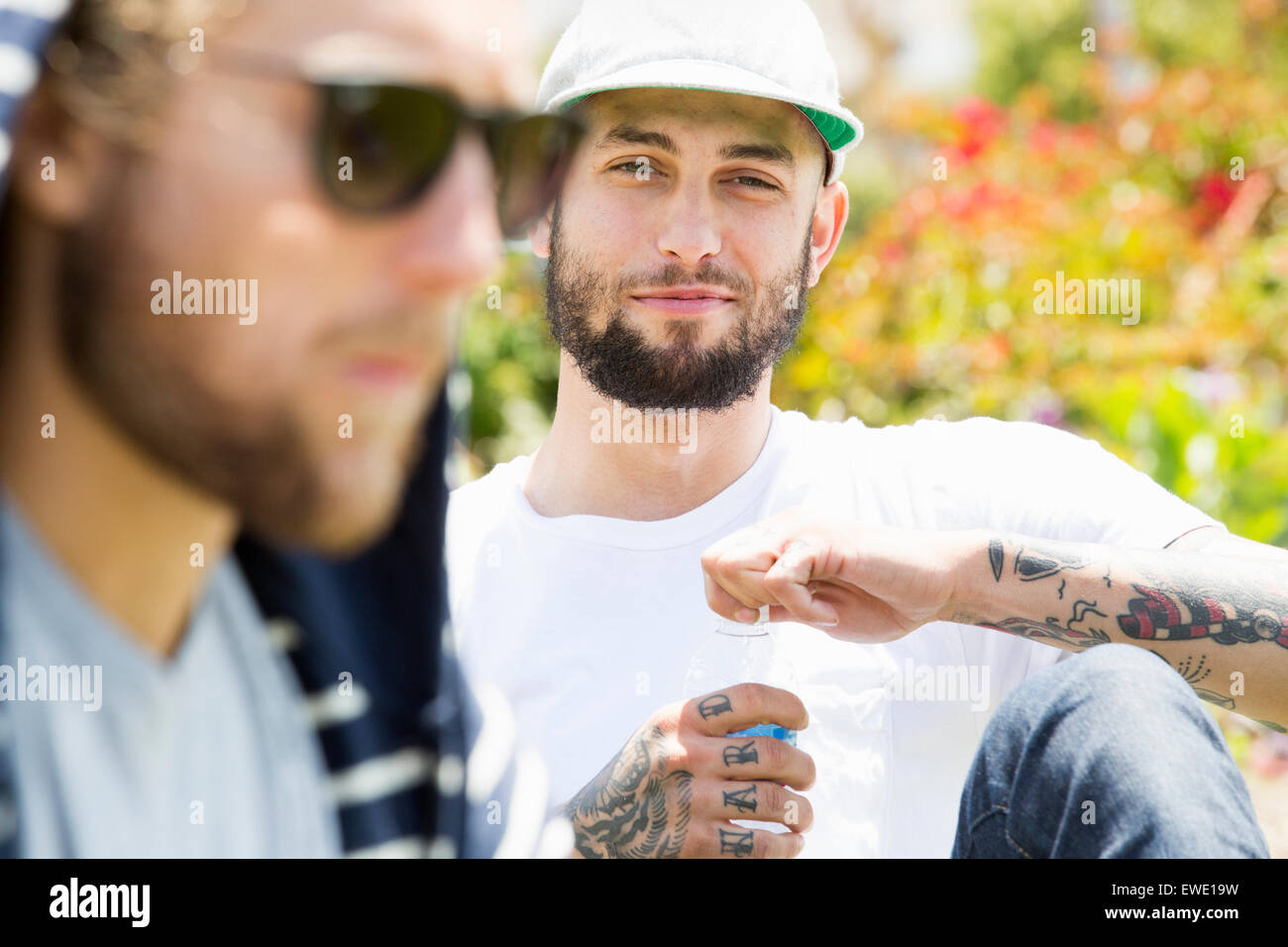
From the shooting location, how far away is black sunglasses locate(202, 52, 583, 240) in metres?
0.92

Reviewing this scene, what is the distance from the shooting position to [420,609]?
1.29m

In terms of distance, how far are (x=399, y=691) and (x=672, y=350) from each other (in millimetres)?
1381

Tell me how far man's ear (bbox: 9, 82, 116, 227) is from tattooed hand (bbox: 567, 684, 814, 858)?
129cm

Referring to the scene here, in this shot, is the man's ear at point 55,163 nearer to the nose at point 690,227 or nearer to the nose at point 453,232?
the nose at point 453,232

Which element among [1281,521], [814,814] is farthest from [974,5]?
[814,814]

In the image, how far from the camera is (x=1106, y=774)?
1666 mm

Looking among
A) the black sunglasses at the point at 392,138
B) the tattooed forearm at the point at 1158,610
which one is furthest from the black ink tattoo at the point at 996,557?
the black sunglasses at the point at 392,138

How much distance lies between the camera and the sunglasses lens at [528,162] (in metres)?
1.07

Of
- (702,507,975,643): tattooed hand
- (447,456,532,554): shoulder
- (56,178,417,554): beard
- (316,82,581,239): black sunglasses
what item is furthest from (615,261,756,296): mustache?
(56,178,417,554): beard

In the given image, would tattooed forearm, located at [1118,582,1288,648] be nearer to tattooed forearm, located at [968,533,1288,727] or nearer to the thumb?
tattooed forearm, located at [968,533,1288,727]

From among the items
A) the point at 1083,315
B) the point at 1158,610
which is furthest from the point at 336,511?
the point at 1083,315

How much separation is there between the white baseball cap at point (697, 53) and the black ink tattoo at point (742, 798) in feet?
4.56

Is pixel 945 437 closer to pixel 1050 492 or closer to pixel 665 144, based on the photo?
pixel 1050 492

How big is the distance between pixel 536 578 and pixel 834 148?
123 centimetres
